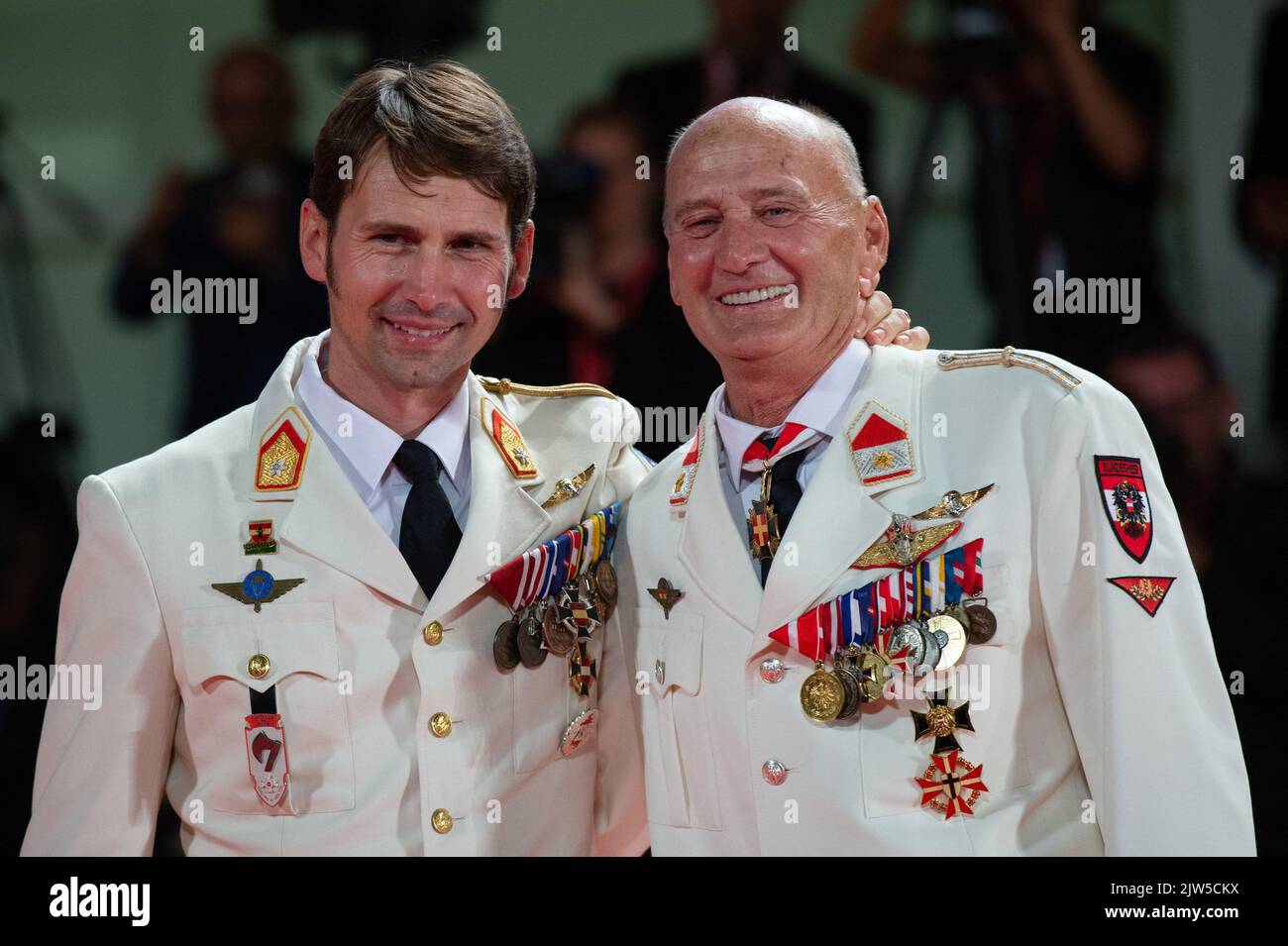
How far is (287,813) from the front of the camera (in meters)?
2.47

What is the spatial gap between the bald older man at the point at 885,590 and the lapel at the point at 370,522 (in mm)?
265

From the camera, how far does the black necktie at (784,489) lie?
246 centimetres

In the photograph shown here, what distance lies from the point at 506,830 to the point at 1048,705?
3.23ft

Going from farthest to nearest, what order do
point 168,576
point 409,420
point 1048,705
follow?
1. point 409,420
2. point 168,576
3. point 1048,705

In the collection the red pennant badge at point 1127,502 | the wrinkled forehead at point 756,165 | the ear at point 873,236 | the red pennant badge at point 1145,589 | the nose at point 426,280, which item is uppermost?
the wrinkled forehead at point 756,165

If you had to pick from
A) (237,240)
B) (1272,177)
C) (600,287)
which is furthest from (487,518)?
(1272,177)

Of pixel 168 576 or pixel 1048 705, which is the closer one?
pixel 1048 705

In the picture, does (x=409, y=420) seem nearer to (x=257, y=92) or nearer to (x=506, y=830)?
(x=506, y=830)

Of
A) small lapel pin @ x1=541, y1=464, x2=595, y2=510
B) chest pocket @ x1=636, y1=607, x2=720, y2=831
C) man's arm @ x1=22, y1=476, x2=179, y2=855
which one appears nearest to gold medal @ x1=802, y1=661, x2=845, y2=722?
chest pocket @ x1=636, y1=607, x2=720, y2=831

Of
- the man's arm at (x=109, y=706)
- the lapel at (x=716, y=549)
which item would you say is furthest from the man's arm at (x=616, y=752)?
the man's arm at (x=109, y=706)

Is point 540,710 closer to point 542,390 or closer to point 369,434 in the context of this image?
point 369,434

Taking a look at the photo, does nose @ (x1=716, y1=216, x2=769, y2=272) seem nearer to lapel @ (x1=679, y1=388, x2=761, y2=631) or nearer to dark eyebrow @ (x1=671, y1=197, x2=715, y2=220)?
dark eyebrow @ (x1=671, y1=197, x2=715, y2=220)

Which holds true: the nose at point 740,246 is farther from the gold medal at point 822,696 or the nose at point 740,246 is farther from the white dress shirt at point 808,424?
the gold medal at point 822,696

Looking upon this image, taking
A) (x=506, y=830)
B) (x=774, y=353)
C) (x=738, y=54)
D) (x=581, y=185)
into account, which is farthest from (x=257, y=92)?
(x=506, y=830)
